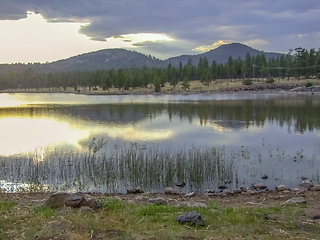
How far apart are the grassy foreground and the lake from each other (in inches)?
218

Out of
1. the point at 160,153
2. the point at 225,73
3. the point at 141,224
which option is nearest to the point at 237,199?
the point at 141,224

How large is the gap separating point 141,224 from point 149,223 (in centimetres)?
24

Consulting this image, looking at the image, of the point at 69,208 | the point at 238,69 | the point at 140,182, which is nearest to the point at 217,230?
the point at 69,208

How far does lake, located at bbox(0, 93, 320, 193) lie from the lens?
1587 cm

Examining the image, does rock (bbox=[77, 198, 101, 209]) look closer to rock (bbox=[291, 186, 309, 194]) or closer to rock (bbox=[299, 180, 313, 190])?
rock (bbox=[291, 186, 309, 194])

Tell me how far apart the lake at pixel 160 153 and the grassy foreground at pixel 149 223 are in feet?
18.1

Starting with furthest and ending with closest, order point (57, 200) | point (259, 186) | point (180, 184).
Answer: point (180, 184), point (259, 186), point (57, 200)

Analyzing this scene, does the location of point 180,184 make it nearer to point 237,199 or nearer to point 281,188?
point 237,199

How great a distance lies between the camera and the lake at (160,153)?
1587cm

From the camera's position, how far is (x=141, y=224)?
7797 mm

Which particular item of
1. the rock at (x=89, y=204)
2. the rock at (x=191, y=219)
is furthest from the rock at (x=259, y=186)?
the rock at (x=89, y=204)

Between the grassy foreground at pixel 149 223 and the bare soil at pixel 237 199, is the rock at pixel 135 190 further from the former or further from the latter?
the grassy foreground at pixel 149 223

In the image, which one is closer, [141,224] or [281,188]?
[141,224]

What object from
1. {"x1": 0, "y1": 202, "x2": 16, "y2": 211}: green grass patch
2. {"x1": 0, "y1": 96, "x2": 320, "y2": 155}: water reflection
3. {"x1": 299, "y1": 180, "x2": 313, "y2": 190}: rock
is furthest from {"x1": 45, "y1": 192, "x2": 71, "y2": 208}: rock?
{"x1": 0, "y1": 96, "x2": 320, "y2": 155}: water reflection
